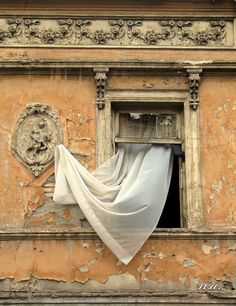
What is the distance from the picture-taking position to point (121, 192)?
9.70 m

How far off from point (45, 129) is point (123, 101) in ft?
3.56

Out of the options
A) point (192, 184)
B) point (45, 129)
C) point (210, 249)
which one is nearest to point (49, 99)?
point (45, 129)

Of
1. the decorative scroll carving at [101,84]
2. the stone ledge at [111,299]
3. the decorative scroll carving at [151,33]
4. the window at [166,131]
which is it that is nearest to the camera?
the stone ledge at [111,299]

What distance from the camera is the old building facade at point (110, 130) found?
9414mm

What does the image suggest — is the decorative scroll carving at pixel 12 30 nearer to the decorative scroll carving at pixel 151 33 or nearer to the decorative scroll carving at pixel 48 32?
the decorative scroll carving at pixel 48 32

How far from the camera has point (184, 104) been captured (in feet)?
33.3

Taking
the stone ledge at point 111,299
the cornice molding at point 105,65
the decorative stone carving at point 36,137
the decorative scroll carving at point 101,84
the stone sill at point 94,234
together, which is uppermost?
the cornice molding at point 105,65

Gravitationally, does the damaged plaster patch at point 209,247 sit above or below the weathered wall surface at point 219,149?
below

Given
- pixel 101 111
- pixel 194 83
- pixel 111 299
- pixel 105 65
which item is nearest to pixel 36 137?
pixel 101 111

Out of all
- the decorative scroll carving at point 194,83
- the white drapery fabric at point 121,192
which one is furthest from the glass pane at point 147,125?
the decorative scroll carving at point 194,83

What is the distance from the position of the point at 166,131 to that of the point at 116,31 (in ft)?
4.94

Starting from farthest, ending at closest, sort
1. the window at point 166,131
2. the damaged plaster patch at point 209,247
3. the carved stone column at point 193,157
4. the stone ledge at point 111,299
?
the window at point 166,131
the carved stone column at point 193,157
the damaged plaster patch at point 209,247
the stone ledge at point 111,299

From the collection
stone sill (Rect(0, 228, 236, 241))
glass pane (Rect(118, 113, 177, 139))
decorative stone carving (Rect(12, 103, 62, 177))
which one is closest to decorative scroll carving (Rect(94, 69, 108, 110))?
glass pane (Rect(118, 113, 177, 139))

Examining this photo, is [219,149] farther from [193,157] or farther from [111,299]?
[111,299]
